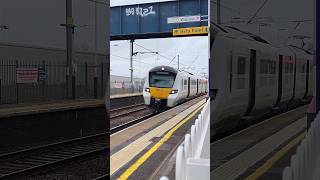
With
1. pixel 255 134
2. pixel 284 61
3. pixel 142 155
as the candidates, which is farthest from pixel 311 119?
pixel 142 155

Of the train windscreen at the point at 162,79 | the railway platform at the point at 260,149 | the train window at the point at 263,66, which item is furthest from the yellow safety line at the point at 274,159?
the train windscreen at the point at 162,79

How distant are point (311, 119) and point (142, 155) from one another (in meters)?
4.02

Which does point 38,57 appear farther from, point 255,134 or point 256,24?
point 255,134

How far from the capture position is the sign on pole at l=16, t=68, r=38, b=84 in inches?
62.1

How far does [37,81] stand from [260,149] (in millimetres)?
1967

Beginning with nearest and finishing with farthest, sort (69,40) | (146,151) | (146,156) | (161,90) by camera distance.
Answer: (69,40) < (146,156) < (146,151) < (161,90)

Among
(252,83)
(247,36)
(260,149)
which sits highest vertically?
(247,36)

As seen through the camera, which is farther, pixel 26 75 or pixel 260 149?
pixel 260 149

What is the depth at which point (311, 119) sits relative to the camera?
2924 mm

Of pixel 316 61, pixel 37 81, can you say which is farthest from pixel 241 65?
pixel 37 81

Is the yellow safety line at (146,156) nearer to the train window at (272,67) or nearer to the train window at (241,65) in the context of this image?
the train window at (241,65)

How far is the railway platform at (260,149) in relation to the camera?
2.69 meters

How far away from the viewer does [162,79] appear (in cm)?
1723

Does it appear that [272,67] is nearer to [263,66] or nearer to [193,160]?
[263,66]
